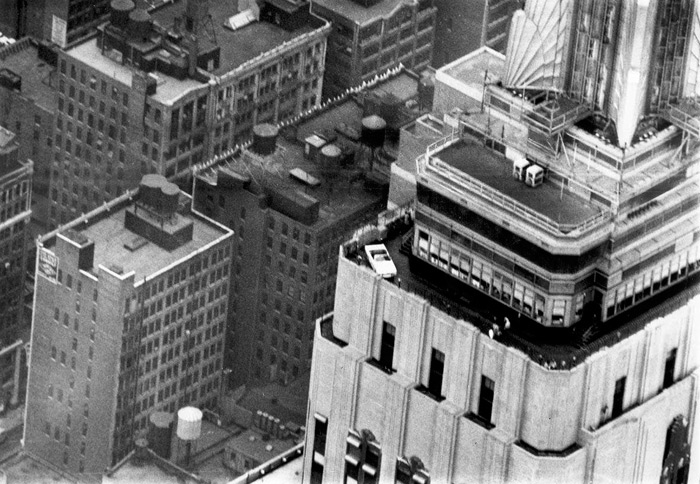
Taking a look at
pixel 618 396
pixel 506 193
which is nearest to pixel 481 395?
pixel 618 396

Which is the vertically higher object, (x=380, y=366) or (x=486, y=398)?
(x=486, y=398)

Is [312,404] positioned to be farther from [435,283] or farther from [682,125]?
[682,125]

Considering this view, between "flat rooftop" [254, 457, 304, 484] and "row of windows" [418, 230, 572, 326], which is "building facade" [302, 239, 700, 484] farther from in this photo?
"flat rooftop" [254, 457, 304, 484]

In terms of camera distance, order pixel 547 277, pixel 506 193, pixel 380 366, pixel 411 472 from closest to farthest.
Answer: pixel 547 277, pixel 506 193, pixel 380 366, pixel 411 472

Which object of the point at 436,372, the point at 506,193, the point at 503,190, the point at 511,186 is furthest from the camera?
the point at 436,372

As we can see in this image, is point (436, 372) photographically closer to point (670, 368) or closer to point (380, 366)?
point (380, 366)

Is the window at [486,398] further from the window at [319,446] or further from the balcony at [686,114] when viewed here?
the balcony at [686,114]

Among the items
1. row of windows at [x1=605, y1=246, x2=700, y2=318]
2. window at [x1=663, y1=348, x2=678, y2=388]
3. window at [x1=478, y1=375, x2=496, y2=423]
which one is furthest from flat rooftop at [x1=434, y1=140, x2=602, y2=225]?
window at [x1=663, y1=348, x2=678, y2=388]
